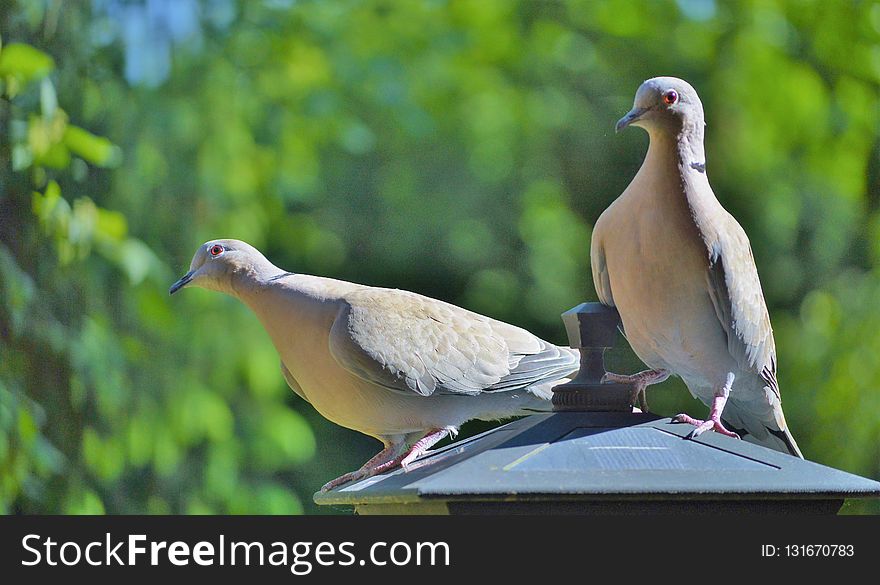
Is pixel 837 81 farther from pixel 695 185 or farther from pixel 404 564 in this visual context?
pixel 404 564

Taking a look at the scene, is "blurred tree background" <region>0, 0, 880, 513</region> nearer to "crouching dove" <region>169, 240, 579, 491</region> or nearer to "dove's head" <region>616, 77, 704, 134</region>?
"crouching dove" <region>169, 240, 579, 491</region>

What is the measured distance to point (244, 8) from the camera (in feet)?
12.9

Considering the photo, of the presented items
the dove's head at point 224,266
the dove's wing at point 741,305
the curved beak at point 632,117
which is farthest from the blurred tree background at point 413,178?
the curved beak at point 632,117

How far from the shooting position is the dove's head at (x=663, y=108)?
4.71 feet

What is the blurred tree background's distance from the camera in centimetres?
360

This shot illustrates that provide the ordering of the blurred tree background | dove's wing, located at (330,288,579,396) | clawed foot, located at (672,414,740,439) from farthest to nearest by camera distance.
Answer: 1. the blurred tree background
2. dove's wing, located at (330,288,579,396)
3. clawed foot, located at (672,414,740,439)

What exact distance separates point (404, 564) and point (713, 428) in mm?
436

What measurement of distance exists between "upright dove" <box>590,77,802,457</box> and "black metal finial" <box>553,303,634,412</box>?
53mm

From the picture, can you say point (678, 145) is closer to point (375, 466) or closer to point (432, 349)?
point (432, 349)

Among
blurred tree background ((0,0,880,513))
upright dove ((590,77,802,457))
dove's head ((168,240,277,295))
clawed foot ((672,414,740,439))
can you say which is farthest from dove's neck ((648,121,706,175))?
blurred tree background ((0,0,880,513))

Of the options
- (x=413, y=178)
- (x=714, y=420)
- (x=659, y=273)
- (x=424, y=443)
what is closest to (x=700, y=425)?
(x=714, y=420)

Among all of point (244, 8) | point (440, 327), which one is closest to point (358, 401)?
point (440, 327)

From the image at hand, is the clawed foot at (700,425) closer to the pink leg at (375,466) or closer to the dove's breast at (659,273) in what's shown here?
the dove's breast at (659,273)

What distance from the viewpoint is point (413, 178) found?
405 cm
